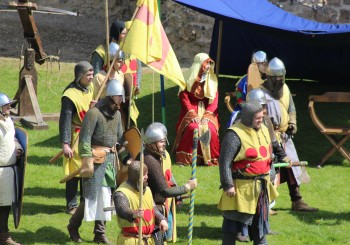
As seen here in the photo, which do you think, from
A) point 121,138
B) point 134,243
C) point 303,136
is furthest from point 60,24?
point 134,243

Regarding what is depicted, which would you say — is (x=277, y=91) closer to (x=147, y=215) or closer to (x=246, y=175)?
(x=246, y=175)

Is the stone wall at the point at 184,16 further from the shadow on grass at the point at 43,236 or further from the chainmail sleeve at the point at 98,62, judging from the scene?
the shadow on grass at the point at 43,236

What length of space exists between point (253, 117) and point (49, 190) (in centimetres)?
321

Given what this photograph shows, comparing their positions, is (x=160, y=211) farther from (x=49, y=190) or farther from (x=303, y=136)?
(x=303, y=136)

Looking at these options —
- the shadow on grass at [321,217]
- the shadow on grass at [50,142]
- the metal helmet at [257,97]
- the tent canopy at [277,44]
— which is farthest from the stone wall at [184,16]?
the metal helmet at [257,97]

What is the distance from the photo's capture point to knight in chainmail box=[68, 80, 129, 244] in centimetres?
886

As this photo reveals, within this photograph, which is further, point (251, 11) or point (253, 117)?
point (251, 11)

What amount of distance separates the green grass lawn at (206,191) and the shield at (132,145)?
47 cm

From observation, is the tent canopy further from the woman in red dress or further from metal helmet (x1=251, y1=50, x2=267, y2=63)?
metal helmet (x1=251, y1=50, x2=267, y2=63)

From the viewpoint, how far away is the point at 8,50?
Result: 18.2m

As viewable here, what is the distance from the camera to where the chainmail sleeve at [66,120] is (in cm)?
941

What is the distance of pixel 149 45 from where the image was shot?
8.92m

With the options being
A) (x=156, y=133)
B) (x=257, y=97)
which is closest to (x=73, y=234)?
(x=156, y=133)

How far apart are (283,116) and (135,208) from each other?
304 cm
